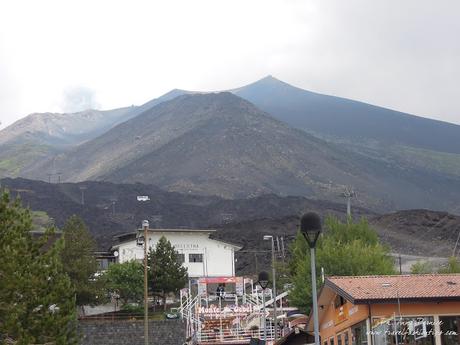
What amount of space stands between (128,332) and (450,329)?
3465 cm

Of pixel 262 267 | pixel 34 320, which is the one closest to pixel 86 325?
pixel 34 320

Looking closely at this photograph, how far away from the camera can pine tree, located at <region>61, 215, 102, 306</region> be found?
67000 mm

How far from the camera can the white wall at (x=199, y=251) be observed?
309 ft

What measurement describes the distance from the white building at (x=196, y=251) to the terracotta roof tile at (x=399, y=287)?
203 feet

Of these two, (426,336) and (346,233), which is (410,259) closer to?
(346,233)

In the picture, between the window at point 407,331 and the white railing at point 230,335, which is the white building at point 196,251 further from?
the window at point 407,331

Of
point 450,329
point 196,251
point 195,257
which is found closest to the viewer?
point 450,329

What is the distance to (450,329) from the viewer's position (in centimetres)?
2933

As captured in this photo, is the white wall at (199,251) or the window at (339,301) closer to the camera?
the window at (339,301)

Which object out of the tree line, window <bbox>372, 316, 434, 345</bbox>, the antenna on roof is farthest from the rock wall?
the antenna on roof

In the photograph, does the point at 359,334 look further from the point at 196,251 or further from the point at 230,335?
the point at 196,251

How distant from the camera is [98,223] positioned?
558ft

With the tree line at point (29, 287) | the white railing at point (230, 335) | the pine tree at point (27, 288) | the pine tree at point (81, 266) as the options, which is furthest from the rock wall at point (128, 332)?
the pine tree at point (27, 288)

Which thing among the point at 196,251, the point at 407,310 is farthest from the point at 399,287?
the point at 196,251
